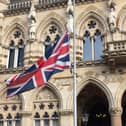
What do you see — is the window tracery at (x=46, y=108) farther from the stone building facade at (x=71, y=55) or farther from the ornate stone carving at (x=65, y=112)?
the ornate stone carving at (x=65, y=112)

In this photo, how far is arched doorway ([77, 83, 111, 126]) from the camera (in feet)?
80.9

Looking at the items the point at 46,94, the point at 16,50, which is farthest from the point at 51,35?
the point at 46,94

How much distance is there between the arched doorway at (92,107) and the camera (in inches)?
971

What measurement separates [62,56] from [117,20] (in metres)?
9.15

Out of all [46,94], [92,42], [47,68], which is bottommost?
[46,94]

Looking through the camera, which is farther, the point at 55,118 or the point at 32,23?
the point at 32,23

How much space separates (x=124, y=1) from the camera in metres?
25.2

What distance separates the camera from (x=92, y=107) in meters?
26.5

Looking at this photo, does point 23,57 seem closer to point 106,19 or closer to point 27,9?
point 27,9

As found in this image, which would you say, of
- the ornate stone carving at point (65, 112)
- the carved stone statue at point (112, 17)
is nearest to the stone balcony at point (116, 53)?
the carved stone statue at point (112, 17)

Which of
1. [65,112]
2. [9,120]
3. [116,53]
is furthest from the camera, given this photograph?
[9,120]

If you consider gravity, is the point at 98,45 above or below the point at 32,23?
below

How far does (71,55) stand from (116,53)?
425 centimetres

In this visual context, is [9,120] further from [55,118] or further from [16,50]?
[16,50]
